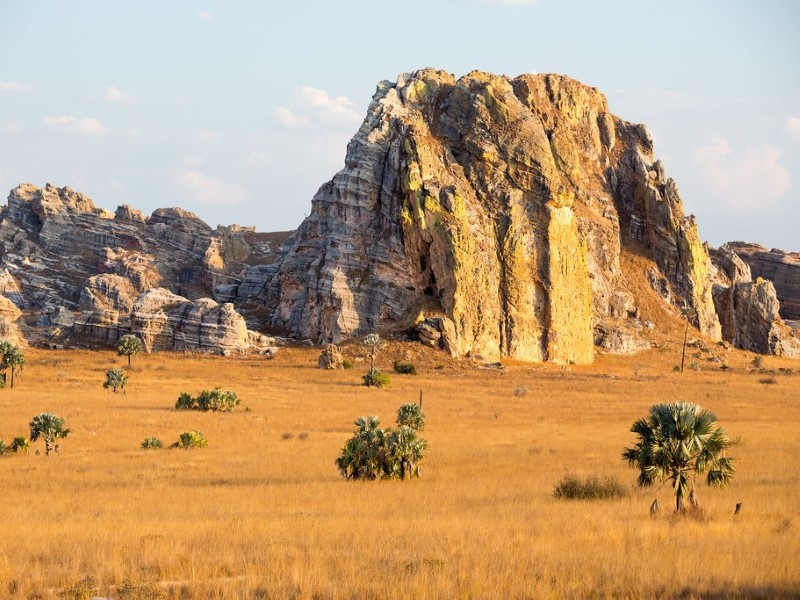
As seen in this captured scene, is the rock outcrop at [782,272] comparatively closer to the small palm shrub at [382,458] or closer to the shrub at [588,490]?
the small palm shrub at [382,458]

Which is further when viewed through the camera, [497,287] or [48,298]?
[48,298]

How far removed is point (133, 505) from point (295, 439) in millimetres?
17860

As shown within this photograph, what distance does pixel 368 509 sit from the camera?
76.0 ft

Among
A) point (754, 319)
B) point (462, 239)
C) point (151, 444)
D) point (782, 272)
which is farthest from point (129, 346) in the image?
point (782, 272)

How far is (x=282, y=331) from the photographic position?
91.6 metres

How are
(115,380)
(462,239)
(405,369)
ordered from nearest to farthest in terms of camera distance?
(115,380) < (405,369) < (462,239)

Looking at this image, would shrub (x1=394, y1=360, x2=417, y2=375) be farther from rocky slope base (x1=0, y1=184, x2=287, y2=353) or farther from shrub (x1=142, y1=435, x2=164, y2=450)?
shrub (x1=142, y1=435, x2=164, y2=450)

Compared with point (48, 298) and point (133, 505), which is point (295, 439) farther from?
point (48, 298)

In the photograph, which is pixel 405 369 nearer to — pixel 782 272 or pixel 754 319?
pixel 754 319

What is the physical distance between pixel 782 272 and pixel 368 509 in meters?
138

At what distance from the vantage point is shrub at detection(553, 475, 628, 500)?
24.7 meters

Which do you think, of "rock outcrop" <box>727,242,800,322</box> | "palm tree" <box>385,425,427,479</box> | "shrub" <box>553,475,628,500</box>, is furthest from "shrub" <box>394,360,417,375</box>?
"rock outcrop" <box>727,242,800,322</box>

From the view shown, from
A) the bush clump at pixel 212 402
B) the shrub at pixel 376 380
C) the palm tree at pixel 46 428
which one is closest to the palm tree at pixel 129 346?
the shrub at pixel 376 380

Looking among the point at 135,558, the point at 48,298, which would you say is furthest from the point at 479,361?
the point at 135,558
